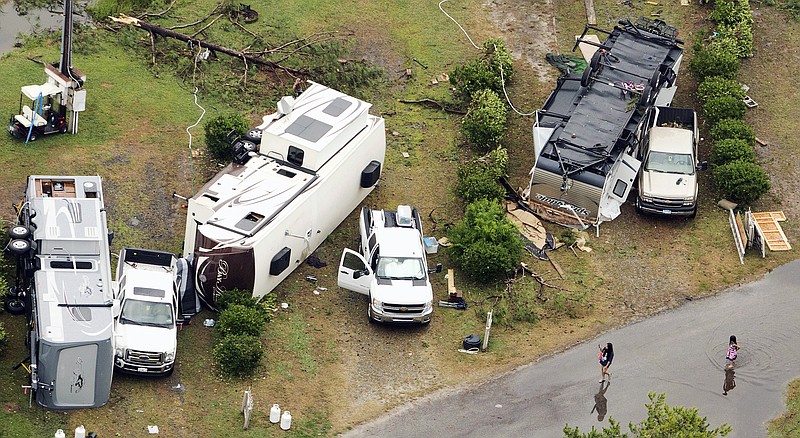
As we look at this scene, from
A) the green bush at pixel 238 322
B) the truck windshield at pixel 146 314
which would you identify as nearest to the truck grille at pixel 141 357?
the truck windshield at pixel 146 314

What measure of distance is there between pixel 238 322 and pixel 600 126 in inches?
464

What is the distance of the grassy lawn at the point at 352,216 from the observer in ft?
96.6

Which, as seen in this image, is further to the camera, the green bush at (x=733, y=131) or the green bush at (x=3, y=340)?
the green bush at (x=733, y=131)

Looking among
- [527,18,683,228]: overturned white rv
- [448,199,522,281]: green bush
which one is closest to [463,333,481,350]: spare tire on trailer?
[448,199,522,281]: green bush

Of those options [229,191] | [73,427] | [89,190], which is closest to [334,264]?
[229,191]

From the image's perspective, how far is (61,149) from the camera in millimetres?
36344

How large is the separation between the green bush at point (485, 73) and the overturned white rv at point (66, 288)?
41.5ft

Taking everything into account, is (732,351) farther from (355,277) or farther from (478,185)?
(355,277)

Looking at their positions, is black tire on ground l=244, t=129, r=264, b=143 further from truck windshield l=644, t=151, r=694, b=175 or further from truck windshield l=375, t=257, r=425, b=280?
truck windshield l=644, t=151, r=694, b=175

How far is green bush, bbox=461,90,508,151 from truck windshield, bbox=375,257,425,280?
21.6 feet

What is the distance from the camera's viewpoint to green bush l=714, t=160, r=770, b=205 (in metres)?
36.6

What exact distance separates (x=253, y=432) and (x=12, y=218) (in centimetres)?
921

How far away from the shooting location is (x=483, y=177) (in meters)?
35.9

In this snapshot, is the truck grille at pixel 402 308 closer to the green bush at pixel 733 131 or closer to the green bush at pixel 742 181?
the green bush at pixel 742 181
